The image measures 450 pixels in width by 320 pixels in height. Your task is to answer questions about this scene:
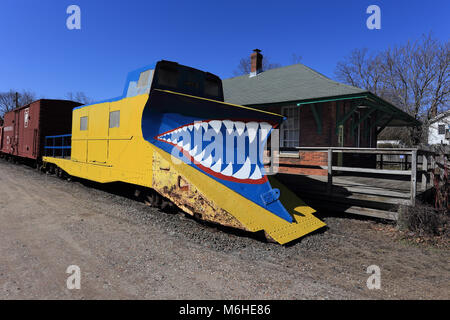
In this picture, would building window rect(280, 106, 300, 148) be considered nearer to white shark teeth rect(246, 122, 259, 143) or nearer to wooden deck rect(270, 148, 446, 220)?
wooden deck rect(270, 148, 446, 220)

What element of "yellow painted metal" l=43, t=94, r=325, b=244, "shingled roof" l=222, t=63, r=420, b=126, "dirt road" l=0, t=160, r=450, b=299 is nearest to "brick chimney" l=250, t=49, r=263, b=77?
"shingled roof" l=222, t=63, r=420, b=126

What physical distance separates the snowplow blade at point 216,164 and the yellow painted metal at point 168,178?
18 millimetres

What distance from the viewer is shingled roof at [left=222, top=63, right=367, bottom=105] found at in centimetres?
1007

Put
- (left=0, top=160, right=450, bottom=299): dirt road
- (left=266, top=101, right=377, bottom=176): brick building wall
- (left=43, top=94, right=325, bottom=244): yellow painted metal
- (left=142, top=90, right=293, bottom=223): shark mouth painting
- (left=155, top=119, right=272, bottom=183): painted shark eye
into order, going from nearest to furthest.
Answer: (left=0, top=160, right=450, bottom=299): dirt road < (left=43, top=94, right=325, bottom=244): yellow painted metal < (left=142, top=90, right=293, bottom=223): shark mouth painting < (left=155, top=119, right=272, bottom=183): painted shark eye < (left=266, top=101, right=377, bottom=176): brick building wall

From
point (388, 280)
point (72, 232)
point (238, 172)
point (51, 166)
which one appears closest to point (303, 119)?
point (238, 172)

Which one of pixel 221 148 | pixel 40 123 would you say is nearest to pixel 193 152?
pixel 221 148

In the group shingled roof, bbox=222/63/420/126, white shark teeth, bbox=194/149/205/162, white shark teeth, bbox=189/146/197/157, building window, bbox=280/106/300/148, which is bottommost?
white shark teeth, bbox=194/149/205/162

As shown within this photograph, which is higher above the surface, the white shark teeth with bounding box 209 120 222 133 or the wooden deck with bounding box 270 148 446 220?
the white shark teeth with bounding box 209 120 222 133

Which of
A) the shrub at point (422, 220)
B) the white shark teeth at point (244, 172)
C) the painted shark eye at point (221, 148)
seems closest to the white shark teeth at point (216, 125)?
the painted shark eye at point (221, 148)

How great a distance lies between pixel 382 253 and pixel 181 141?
3.91m

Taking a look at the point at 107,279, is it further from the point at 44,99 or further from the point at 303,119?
the point at 44,99

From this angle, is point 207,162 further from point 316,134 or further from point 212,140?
point 316,134

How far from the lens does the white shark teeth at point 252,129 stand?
551 centimetres

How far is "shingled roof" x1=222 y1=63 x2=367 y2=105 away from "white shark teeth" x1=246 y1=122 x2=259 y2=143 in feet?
16.4
